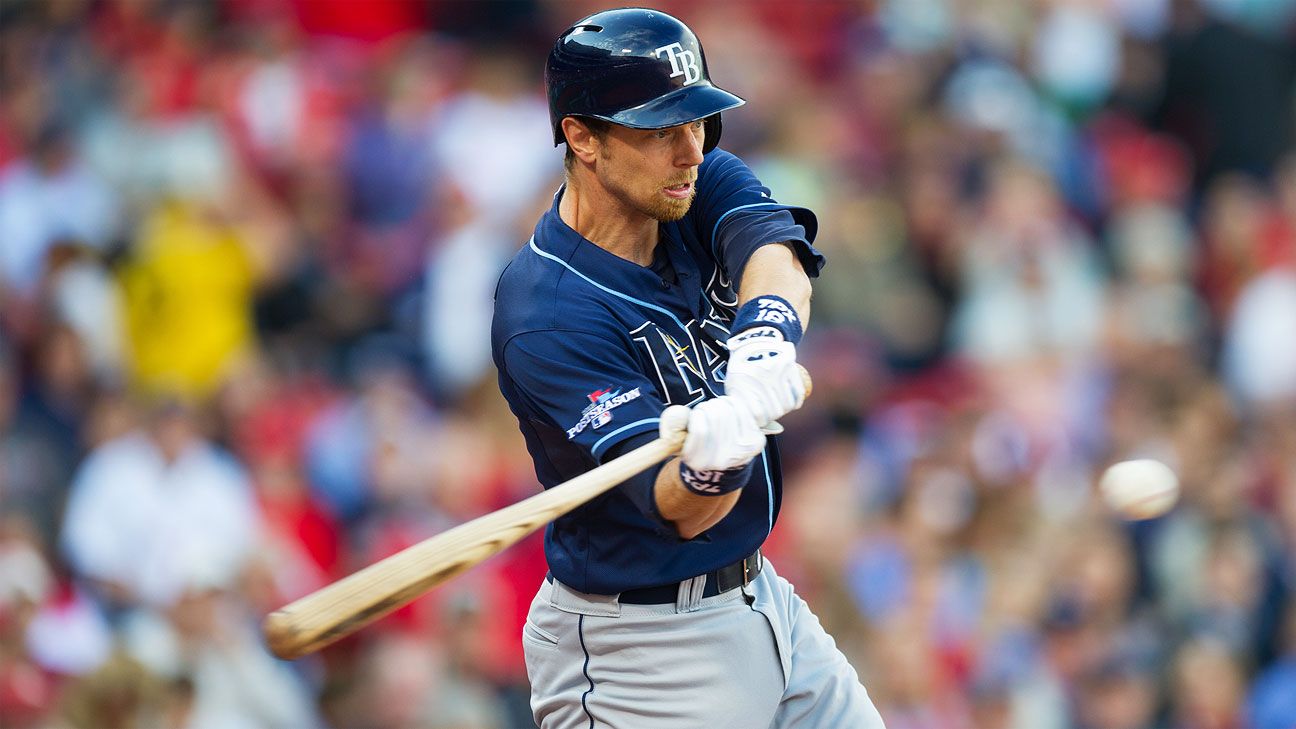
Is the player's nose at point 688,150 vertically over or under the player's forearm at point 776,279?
over

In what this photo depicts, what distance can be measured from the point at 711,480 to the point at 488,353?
18.8 ft

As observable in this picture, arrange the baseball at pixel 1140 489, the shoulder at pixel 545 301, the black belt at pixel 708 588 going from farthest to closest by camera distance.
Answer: the baseball at pixel 1140 489 < the black belt at pixel 708 588 < the shoulder at pixel 545 301

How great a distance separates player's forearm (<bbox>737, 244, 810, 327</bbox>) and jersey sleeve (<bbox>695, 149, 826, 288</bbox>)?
23mm

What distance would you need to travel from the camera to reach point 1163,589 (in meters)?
8.45

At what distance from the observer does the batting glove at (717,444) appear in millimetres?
3754

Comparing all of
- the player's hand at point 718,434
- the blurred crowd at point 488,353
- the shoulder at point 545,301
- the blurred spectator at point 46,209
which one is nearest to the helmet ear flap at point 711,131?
the shoulder at point 545,301

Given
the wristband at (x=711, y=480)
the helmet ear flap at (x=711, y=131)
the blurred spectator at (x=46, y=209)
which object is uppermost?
the helmet ear flap at (x=711, y=131)

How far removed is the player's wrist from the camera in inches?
157

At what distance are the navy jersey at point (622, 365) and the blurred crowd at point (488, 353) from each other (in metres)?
3.29

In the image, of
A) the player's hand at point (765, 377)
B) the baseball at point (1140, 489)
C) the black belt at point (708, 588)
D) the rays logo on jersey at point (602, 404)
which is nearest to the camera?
the player's hand at point (765, 377)

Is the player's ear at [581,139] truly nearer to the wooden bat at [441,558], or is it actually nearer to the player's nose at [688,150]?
the player's nose at [688,150]

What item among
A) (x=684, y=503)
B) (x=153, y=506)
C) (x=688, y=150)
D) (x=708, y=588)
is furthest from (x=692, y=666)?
(x=153, y=506)

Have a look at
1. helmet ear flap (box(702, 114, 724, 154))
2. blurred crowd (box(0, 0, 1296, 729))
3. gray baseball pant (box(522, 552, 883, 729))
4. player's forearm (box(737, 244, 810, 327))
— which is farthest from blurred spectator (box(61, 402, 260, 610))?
player's forearm (box(737, 244, 810, 327))

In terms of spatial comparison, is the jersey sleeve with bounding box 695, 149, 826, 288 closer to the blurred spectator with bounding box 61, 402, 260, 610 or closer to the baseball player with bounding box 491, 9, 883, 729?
the baseball player with bounding box 491, 9, 883, 729
